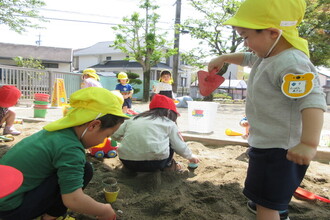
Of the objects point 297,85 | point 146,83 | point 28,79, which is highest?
point 146,83

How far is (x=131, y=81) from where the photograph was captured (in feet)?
60.2

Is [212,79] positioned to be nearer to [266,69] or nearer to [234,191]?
[266,69]

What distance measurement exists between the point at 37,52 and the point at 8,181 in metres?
30.3

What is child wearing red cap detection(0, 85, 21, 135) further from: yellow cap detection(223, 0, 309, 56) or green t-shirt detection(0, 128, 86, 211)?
yellow cap detection(223, 0, 309, 56)

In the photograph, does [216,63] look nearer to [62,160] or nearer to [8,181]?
[62,160]

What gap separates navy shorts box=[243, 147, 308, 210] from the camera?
1.26 metres

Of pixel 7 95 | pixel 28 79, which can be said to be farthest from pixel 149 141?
pixel 28 79

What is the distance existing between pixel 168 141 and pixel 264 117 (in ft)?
3.38

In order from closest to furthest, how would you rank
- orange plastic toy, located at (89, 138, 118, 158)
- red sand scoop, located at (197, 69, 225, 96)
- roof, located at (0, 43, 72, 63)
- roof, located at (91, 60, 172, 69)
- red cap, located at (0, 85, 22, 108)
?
red sand scoop, located at (197, 69, 225, 96) → orange plastic toy, located at (89, 138, 118, 158) → red cap, located at (0, 85, 22, 108) → roof, located at (0, 43, 72, 63) → roof, located at (91, 60, 172, 69)

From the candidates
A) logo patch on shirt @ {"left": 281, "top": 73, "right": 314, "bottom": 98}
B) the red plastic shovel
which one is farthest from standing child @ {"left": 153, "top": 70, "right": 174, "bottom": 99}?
logo patch on shirt @ {"left": 281, "top": 73, "right": 314, "bottom": 98}

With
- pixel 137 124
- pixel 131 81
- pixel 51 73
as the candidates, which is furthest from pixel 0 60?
pixel 137 124

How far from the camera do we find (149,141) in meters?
2.04

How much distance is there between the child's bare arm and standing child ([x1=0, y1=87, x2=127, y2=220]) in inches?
32.8

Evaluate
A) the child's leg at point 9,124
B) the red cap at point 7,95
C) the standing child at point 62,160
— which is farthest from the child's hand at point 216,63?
the child's leg at point 9,124
